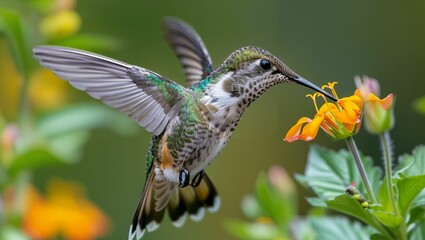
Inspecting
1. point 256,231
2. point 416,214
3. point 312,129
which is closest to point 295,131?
point 312,129

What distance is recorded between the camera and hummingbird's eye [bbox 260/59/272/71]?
145cm

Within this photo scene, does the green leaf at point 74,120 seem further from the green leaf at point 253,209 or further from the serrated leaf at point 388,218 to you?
the serrated leaf at point 388,218

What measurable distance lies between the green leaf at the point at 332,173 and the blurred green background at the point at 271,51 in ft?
10.3

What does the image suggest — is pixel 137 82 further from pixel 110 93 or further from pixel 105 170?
pixel 105 170

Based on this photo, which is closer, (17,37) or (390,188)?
(390,188)

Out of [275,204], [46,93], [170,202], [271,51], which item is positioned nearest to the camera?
[170,202]

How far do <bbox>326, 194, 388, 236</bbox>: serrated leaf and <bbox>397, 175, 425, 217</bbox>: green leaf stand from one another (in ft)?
0.17

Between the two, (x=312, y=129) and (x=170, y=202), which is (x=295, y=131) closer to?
(x=312, y=129)

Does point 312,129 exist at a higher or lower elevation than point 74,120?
higher

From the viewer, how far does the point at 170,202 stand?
1.77 meters

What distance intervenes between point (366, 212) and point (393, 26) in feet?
15.3

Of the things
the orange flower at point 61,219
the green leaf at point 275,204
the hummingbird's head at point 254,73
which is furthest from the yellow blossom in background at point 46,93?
the hummingbird's head at point 254,73

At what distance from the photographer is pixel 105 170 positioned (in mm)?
4824

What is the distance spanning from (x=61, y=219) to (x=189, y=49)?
0.89 m
